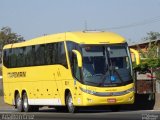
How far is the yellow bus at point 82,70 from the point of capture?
2689cm

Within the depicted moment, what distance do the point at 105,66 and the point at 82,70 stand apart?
1.04 meters

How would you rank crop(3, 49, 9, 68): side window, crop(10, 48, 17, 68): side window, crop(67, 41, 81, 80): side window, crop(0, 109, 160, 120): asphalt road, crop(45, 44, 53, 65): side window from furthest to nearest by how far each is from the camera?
crop(3, 49, 9, 68): side window, crop(10, 48, 17, 68): side window, crop(45, 44, 53, 65): side window, crop(67, 41, 81, 80): side window, crop(0, 109, 160, 120): asphalt road

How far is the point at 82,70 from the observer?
26.9 m

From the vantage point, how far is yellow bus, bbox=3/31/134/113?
26.9 m

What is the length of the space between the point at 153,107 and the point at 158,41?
27.0 m

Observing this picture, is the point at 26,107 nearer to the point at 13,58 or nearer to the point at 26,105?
the point at 26,105

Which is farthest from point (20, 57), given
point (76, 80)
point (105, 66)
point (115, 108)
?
point (105, 66)

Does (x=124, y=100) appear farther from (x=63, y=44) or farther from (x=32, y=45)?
(x=32, y=45)

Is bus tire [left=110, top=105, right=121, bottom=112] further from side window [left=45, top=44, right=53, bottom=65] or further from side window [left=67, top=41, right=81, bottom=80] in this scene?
side window [left=45, top=44, right=53, bottom=65]

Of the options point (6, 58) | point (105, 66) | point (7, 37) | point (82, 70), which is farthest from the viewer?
point (7, 37)

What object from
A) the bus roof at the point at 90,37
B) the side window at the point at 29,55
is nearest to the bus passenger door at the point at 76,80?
the bus roof at the point at 90,37

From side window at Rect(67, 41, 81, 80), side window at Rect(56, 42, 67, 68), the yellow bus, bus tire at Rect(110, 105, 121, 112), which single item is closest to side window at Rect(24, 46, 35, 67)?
the yellow bus

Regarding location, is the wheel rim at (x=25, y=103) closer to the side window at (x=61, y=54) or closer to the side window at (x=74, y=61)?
the side window at (x=61, y=54)

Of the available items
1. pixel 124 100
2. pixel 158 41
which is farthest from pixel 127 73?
pixel 158 41
